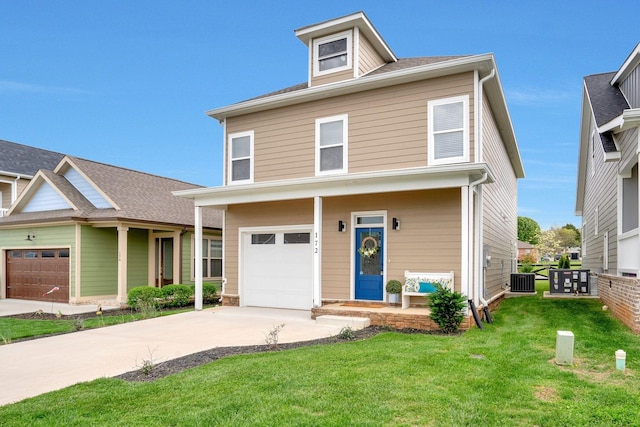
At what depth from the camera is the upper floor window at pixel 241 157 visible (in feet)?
42.2

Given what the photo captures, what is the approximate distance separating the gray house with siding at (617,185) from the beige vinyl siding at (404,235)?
3.16 metres

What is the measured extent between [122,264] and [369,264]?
8.48 metres

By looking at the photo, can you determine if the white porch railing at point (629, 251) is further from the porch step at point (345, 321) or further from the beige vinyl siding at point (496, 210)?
the porch step at point (345, 321)

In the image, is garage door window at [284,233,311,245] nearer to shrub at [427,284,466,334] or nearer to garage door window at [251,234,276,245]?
garage door window at [251,234,276,245]

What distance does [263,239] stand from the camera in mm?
12812

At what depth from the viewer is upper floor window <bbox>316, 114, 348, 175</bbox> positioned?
37.7 ft

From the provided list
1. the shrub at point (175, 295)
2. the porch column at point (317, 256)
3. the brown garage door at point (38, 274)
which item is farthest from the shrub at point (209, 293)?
the porch column at point (317, 256)

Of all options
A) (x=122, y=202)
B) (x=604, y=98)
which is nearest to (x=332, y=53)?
(x=604, y=98)

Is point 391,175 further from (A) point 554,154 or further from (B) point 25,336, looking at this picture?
(A) point 554,154

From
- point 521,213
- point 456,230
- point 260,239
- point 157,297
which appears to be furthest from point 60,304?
point 521,213

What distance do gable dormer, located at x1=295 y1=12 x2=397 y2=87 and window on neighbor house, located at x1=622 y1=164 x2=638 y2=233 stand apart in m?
6.79

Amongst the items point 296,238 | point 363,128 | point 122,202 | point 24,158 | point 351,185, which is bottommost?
point 296,238

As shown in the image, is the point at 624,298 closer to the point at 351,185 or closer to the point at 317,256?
the point at 351,185

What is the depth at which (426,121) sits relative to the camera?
10484 mm
